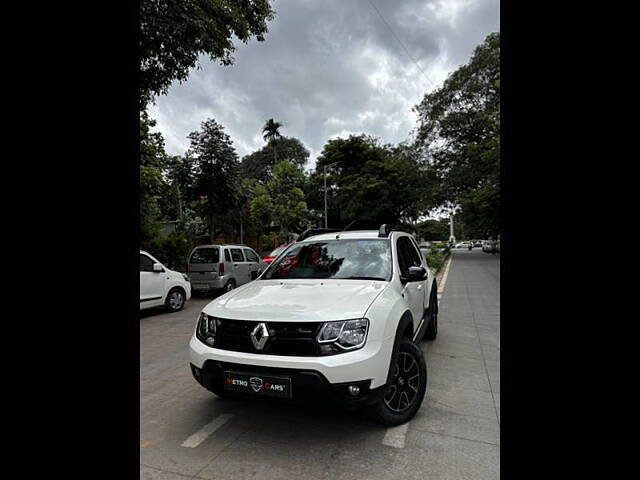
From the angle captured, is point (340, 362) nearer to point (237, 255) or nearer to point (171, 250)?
point (237, 255)

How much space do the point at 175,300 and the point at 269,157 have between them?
134 feet

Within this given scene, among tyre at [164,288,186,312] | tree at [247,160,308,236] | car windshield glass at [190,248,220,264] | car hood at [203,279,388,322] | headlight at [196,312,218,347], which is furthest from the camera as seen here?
tree at [247,160,308,236]

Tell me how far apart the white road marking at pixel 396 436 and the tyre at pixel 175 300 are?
6.98 meters

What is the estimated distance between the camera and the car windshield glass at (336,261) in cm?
379

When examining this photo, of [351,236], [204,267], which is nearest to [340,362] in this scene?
[351,236]

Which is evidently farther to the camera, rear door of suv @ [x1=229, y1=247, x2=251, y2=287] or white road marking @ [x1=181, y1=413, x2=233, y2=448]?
rear door of suv @ [x1=229, y1=247, x2=251, y2=287]

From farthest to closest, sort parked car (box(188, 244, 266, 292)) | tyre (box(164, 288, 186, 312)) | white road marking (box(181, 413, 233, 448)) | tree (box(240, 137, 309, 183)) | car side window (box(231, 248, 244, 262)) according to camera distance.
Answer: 1. tree (box(240, 137, 309, 183))
2. car side window (box(231, 248, 244, 262))
3. parked car (box(188, 244, 266, 292))
4. tyre (box(164, 288, 186, 312))
5. white road marking (box(181, 413, 233, 448))

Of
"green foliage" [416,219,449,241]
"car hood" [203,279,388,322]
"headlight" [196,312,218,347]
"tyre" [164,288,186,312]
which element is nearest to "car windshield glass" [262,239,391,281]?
"car hood" [203,279,388,322]

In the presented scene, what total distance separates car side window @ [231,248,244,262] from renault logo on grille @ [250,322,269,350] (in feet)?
28.4

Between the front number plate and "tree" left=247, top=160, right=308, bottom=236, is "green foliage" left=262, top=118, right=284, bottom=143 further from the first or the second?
the front number plate

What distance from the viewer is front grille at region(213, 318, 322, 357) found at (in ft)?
8.83
